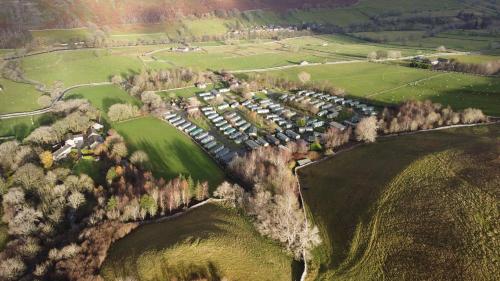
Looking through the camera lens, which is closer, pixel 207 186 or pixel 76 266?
pixel 76 266

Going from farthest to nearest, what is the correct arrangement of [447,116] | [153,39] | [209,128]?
[153,39], [209,128], [447,116]

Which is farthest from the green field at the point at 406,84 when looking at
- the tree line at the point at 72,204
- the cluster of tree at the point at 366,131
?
the tree line at the point at 72,204

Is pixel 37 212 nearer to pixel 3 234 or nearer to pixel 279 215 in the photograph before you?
pixel 3 234

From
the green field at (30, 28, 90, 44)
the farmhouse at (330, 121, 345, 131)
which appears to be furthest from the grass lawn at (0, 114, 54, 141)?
the green field at (30, 28, 90, 44)

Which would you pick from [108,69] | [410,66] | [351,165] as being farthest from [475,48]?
[108,69]

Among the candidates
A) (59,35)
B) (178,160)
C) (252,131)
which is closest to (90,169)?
(178,160)

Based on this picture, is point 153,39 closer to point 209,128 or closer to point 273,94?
point 273,94
